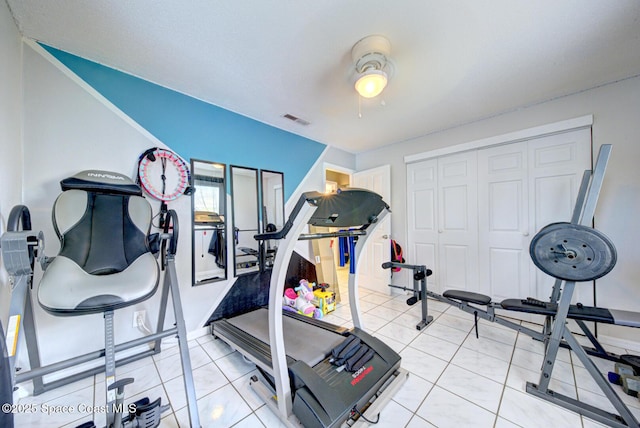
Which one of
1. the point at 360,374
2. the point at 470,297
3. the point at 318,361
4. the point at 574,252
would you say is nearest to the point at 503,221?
the point at 470,297

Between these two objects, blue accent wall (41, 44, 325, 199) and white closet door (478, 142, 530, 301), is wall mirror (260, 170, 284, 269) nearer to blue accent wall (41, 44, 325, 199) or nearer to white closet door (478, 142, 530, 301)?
blue accent wall (41, 44, 325, 199)

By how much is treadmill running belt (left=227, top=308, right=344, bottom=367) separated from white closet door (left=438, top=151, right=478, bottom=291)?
2166mm

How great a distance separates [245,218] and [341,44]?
2032 millimetres

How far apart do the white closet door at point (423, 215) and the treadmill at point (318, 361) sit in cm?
193

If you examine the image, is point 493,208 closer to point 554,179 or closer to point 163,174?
point 554,179

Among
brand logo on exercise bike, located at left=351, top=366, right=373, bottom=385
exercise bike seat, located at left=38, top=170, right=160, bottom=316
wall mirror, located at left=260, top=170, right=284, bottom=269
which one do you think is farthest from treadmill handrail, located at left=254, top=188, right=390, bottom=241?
wall mirror, located at left=260, top=170, right=284, bottom=269

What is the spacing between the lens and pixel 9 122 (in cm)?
140

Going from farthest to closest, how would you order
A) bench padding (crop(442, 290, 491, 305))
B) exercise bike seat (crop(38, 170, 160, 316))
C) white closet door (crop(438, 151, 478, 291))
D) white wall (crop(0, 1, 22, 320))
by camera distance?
white closet door (crop(438, 151, 478, 291)) < bench padding (crop(442, 290, 491, 305)) < white wall (crop(0, 1, 22, 320)) < exercise bike seat (crop(38, 170, 160, 316))

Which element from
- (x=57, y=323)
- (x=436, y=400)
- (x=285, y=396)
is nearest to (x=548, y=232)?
(x=436, y=400)

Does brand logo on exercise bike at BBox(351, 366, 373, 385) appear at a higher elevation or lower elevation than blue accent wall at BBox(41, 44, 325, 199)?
lower

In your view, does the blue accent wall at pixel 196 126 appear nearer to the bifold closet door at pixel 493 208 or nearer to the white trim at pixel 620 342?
the bifold closet door at pixel 493 208

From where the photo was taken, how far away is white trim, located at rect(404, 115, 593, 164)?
7.59ft

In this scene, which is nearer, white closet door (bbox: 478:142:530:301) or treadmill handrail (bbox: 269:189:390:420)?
treadmill handrail (bbox: 269:189:390:420)

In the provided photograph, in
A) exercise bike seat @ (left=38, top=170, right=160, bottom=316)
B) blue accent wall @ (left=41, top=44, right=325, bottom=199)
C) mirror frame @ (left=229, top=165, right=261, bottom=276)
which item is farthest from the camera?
mirror frame @ (left=229, top=165, right=261, bottom=276)
